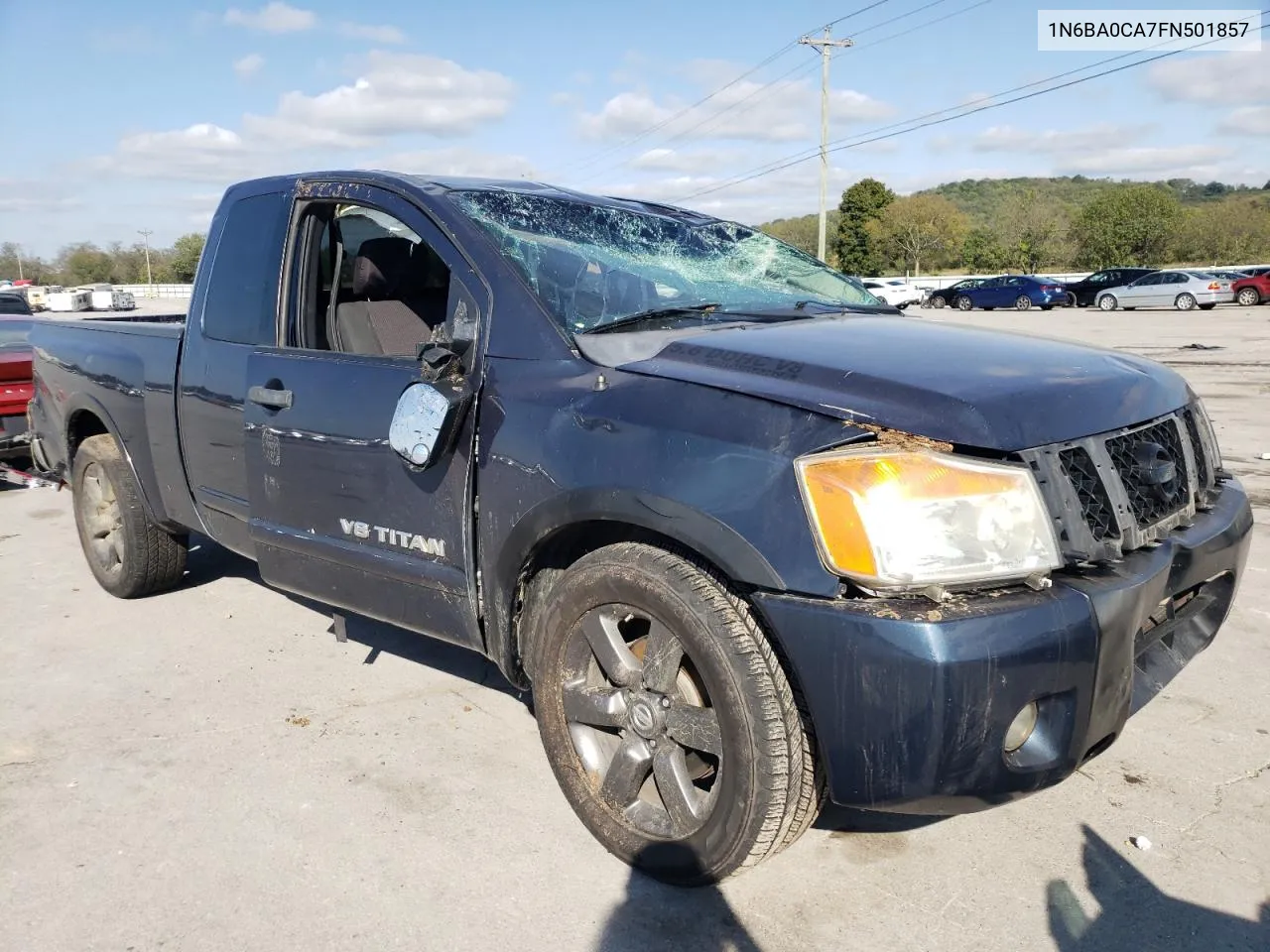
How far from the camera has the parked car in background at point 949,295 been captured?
3824 cm

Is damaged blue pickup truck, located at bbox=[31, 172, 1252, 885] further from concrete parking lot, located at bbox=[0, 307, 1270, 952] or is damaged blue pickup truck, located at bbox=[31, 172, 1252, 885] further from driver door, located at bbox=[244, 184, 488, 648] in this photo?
concrete parking lot, located at bbox=[0, 307, 1270, 952]

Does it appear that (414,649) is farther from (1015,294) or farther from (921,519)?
(1015,294)

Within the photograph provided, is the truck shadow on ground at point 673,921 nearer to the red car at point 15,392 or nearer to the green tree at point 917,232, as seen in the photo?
the red car at point 15,392

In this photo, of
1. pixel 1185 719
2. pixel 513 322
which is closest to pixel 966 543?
pixel 513 322

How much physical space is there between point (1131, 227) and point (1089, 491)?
65092mm

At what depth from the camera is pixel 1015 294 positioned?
3653 cm

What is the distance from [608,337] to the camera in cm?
279

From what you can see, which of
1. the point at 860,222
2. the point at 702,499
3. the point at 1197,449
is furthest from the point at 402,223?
the point at 860,222

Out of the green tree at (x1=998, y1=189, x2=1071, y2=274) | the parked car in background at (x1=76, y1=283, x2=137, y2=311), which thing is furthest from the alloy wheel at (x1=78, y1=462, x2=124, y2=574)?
the green tree at (x1=998, y1=189, x2=1071, y2=274)

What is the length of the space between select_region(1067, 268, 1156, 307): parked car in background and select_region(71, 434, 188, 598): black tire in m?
35.1

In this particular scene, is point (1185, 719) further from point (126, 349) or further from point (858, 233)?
point (858, 233)

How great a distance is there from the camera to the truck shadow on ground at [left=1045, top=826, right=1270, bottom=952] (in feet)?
7.62

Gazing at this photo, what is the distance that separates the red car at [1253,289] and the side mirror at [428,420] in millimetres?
35298

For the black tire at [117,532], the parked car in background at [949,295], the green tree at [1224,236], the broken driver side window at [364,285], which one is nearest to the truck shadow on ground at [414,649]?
the black tire at [117,532]
